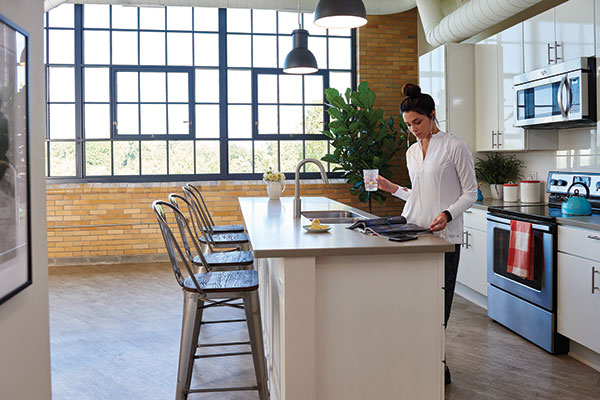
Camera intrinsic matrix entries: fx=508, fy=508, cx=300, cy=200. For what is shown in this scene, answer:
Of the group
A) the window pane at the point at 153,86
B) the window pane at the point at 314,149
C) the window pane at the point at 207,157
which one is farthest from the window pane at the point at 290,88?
the window pane at the point at 153,86

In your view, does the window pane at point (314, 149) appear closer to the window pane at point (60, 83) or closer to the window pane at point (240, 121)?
the window pane at point (240, 121)

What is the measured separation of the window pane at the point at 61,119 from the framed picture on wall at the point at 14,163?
17.3 feet

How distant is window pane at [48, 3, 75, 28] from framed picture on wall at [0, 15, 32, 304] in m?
5.51

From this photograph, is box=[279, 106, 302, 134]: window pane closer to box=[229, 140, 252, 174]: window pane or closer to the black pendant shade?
box=[229, 140, 252, 174]: window pane

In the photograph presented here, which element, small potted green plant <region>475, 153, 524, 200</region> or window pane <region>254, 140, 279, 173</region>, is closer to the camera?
small potted green plant <region>475, 153, 524, 200</region>

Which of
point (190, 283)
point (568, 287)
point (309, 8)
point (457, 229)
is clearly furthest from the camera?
point (309, 8)

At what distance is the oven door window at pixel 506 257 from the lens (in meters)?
3.37

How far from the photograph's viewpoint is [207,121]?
22.1 feet

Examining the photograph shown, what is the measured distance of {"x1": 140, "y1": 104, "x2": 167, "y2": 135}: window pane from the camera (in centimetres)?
656

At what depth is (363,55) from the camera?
6.85m

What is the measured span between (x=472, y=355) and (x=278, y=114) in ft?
14.4

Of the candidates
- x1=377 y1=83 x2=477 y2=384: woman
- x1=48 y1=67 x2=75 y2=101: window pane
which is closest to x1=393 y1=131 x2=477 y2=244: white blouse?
x1=377 y1=83 x2=477 y2=384: woman

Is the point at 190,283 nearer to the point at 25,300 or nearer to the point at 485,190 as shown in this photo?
the point at 25,300

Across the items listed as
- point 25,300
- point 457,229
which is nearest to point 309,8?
point 457,229
